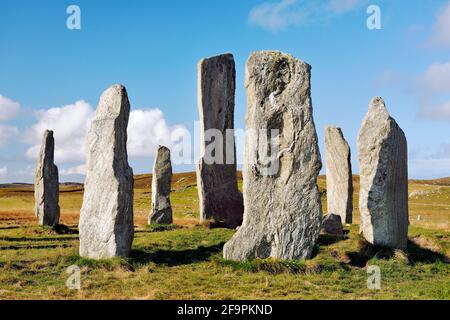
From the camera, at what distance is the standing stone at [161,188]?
81.3ft

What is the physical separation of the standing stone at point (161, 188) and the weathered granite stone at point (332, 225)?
8.59 metres

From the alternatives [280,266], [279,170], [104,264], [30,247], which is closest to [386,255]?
[280,266]

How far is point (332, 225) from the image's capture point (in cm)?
1873

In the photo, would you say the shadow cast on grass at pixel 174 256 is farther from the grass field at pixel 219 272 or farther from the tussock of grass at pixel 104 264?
the tussock of grass at pixel 104 264

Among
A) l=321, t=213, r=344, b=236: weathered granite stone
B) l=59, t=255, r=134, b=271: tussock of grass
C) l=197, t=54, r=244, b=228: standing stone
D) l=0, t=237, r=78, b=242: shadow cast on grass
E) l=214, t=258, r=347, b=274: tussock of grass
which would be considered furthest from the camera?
l=197, t=54, r=244, b=228: standing stone

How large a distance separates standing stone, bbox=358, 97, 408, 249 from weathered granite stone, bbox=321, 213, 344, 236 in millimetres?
2413

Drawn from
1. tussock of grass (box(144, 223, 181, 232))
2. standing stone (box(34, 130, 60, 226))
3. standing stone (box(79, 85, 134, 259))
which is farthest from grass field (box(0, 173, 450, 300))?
standing stone (box(34, 130, 60, 226))

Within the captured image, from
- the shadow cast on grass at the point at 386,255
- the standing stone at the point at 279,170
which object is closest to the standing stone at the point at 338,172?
the shadow cast on grass at the point at 386,255

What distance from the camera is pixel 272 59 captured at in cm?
1464

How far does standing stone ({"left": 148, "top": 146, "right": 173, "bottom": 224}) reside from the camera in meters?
24.8

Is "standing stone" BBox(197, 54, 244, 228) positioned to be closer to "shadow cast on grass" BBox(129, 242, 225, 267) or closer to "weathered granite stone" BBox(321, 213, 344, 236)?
"weathered granite stone" BBox(321, 213, 344, 236)

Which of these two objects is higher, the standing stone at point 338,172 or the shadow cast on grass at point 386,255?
the standing stone at point 338,172
